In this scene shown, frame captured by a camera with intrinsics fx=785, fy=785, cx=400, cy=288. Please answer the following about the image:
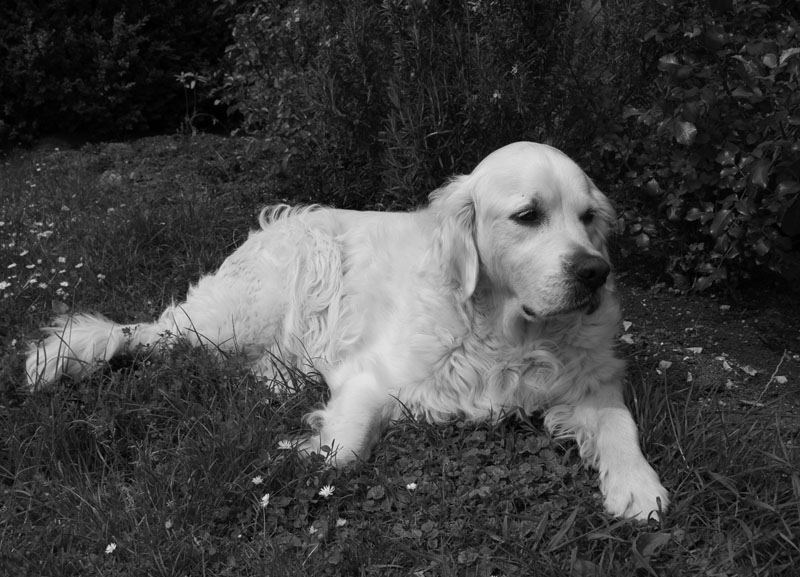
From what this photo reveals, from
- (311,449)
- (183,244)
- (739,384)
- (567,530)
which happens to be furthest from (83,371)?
(739,384)

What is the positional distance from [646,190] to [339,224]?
4.91 ft

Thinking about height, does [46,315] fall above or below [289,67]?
below

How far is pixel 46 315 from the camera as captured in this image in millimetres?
3748

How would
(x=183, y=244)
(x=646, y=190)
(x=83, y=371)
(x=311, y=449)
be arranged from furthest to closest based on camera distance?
(x=183, y=244)
(x=646, y=190)
(x=83, y=371)
(x=311, y=449)

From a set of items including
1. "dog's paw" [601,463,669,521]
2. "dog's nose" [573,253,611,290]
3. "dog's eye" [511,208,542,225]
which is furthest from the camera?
"dog's eye" [511,208,542,225]

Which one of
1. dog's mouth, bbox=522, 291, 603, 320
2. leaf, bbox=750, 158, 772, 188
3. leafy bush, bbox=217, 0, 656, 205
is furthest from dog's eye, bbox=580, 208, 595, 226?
leafy bush, bbox=217, 0, 656, 205

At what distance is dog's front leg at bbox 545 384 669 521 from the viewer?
2375 mm

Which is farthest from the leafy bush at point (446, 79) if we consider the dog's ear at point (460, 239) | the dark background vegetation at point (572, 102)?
the dog's ear at point (460, 239)

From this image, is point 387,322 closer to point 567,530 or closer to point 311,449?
point 311,449

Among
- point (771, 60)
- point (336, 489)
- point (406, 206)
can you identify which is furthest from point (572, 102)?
point (336, 489)

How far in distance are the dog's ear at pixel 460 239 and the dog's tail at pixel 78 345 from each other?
1.33 meters

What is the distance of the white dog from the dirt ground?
1.81 feet

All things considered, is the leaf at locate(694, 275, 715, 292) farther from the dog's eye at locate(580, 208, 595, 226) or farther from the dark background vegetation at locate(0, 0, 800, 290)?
the dog's eye at locate(580, 208, 595, 226)

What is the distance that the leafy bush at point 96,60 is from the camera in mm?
7355
